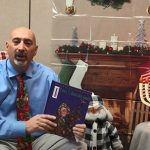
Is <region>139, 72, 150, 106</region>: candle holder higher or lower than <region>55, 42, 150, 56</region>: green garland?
lower

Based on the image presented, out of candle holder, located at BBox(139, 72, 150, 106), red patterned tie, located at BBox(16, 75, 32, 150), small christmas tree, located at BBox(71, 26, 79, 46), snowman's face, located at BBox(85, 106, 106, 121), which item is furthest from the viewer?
small christmas tree, located at BBox(71, 26, 79, 46)

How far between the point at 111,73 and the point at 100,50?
0.66ft

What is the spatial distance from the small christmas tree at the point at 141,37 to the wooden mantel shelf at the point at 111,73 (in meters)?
0.10

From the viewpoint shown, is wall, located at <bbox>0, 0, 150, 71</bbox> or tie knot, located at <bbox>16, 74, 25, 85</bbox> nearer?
tie knot, located at <bbox>16, 74, 25, 85</bbox>

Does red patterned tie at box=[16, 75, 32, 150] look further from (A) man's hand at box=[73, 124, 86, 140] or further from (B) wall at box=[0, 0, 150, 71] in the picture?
(B) wall at box=[0, 0, 150, 71]

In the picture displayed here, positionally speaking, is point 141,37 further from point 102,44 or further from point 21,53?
point 21,53

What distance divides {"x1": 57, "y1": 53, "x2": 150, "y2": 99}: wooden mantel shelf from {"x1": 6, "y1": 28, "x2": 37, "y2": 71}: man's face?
2.91ft

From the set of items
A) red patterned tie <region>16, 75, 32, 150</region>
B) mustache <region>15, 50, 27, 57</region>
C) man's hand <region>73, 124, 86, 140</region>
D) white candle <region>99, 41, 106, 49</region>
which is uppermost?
white candle <region>99, 41, 106, 49</region>

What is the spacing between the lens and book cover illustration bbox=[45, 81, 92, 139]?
4.99 ft

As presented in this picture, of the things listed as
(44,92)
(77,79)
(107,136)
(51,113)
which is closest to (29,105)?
(44,92)

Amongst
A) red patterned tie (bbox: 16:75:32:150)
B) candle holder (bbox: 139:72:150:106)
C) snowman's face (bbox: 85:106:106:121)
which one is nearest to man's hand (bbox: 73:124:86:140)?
red patterned tie (bbox: 16:75:32:150)

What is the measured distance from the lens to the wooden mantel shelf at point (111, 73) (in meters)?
2.63

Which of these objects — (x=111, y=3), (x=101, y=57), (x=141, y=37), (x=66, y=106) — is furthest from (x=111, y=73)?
(x=66, y=106)

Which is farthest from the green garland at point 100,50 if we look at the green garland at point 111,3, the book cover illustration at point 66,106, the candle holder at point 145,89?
the book cover illustration at point 66,106
